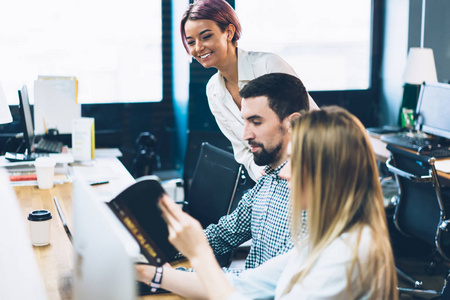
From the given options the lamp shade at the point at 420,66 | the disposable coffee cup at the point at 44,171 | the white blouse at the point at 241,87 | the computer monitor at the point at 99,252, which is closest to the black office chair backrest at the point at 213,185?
the white blouse at the point at 241,87

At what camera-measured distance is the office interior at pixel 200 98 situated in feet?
14.1

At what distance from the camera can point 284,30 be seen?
4.76 meters

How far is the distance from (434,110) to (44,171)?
265 cm

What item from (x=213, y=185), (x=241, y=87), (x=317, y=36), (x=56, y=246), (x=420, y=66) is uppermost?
(x=317, y=36)

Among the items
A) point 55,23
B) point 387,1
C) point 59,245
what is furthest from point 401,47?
point 59,245

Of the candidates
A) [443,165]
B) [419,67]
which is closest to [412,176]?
[443,165]

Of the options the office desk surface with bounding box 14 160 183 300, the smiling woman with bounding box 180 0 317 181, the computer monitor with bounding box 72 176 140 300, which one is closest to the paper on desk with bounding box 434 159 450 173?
the smiling woman with bounding box 180 0 317 181

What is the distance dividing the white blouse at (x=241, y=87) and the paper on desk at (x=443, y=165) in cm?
130

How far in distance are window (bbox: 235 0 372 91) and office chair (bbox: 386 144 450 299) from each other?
1.87m

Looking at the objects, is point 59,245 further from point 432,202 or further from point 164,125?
point 164,125

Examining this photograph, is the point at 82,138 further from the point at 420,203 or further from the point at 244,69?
the point at 420,203

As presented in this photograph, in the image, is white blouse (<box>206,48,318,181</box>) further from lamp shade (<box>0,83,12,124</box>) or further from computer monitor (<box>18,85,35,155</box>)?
computer monitor (<box>18,85,35,155</box>)

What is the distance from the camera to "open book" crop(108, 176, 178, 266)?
3.68 feet

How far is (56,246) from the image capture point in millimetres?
2018
